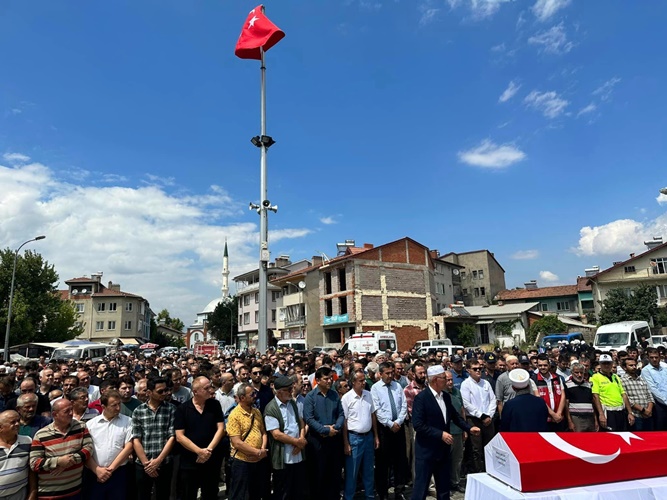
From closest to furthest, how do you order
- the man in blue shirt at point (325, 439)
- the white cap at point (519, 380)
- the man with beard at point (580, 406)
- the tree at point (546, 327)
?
1. the white cap at point (519, 380)
2. the man in blue shirt at point (325, 439)
3. the man with beard at point (580, 406)
4. the tree at point (546, 327)

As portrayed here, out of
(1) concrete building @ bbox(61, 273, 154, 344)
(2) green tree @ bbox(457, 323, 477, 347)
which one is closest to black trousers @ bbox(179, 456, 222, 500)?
(2) green tree @ bbox(457, 323, 477, 347)

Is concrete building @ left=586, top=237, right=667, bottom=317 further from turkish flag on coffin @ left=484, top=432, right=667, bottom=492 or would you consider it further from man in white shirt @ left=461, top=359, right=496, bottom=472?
turkish flag on coffin @ left=484, top=432, right=667, bottom=492

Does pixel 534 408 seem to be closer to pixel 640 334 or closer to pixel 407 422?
pixel 407 422

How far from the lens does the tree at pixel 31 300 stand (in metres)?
33.9

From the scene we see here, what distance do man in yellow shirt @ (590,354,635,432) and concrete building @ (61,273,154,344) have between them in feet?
200

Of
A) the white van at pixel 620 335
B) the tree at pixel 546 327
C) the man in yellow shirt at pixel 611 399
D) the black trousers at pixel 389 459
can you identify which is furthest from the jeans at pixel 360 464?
the tree at pixel 546 327

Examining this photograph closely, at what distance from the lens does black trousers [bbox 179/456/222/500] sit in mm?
4914

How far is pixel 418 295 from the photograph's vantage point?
40.8 metres

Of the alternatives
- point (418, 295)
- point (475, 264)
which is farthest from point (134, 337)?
point (475, 264)

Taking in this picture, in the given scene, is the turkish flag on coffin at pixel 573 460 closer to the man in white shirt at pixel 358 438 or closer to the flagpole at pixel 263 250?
the man in white shirt at pixel 358 438

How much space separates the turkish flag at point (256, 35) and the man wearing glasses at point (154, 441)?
54.9 ft

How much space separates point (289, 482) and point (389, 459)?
6.67 feet

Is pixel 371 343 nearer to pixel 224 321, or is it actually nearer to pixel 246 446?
pixel 246 446

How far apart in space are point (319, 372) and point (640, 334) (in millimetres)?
24843
